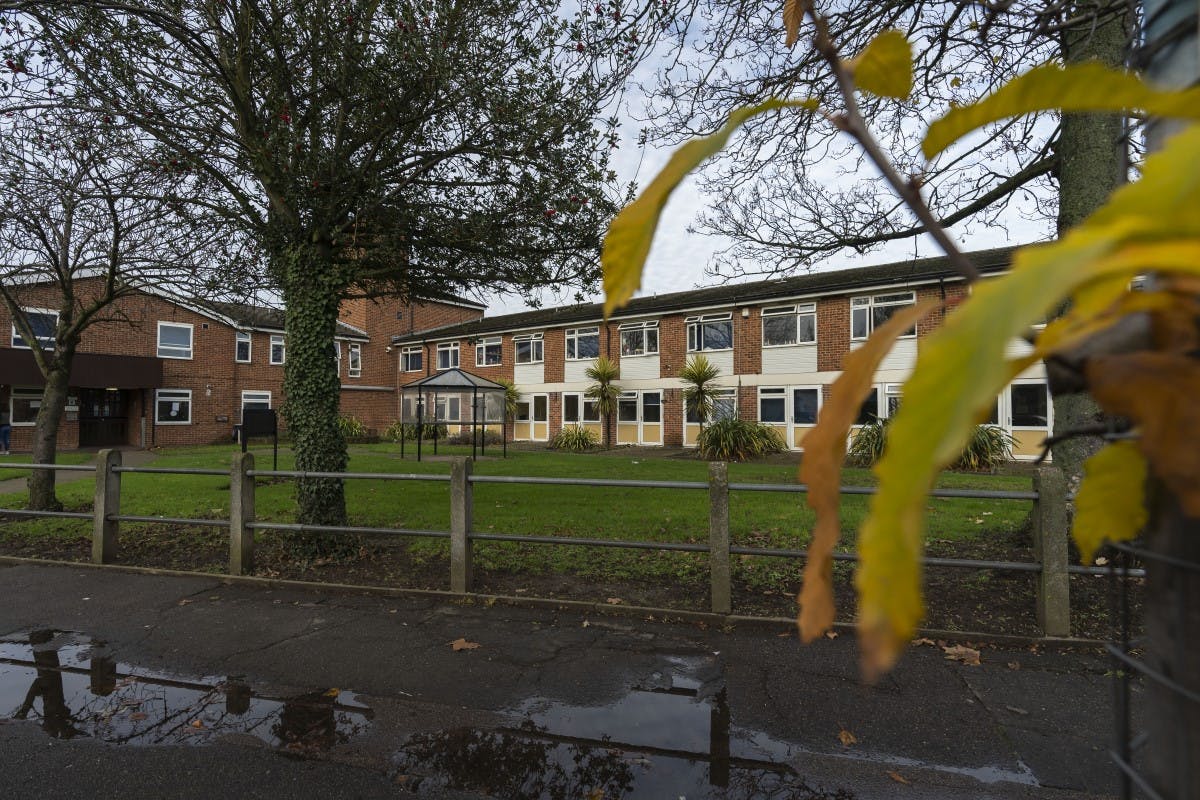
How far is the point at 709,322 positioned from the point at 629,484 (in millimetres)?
21092

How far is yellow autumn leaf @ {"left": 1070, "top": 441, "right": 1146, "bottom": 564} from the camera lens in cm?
66

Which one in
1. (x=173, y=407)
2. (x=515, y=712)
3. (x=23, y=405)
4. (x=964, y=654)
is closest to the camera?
(x=515, y=712)

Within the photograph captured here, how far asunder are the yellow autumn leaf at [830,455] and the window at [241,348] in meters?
34.4

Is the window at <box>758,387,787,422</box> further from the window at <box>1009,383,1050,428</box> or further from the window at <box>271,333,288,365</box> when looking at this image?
the window at <box>271,333,288,365</box>

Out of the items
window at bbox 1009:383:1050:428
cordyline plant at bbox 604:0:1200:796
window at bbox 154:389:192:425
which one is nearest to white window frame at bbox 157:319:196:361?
window at bbox 154:389:192:425

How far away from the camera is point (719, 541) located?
5.34 metres

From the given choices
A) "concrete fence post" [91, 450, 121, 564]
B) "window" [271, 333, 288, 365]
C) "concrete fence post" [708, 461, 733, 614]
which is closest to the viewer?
"concrete fence post" [708, 461, 733, 614]

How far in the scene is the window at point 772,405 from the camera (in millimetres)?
23953

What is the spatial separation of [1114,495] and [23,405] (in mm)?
32864

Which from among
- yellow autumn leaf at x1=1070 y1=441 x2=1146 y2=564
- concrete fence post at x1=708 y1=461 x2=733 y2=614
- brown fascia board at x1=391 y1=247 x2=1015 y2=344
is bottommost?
concrete fence post at x1=708 y1=461 x2=733 y2=614

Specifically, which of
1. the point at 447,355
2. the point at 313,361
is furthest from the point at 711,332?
the point at 313,361

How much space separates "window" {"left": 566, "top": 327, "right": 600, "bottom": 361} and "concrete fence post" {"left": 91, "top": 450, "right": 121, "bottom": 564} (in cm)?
2317

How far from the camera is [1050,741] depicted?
3.40 m

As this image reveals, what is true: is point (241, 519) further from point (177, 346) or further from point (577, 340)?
point (177, 346)
